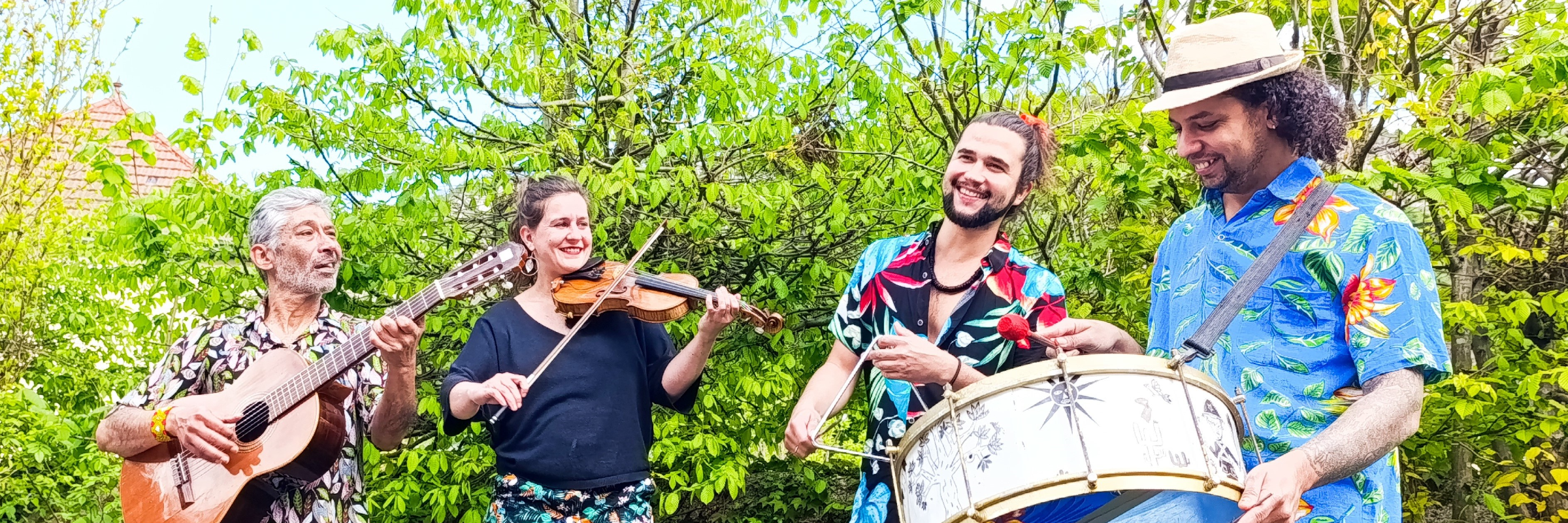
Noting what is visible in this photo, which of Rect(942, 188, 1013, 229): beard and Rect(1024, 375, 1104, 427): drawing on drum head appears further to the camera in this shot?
Rect(942, 188, 1013, 229): beard

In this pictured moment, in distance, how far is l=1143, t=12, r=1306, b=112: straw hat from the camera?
2.09 m

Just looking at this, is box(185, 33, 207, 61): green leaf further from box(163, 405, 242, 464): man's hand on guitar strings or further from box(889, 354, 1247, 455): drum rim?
box(889, 354, 1247, 455): drum rim

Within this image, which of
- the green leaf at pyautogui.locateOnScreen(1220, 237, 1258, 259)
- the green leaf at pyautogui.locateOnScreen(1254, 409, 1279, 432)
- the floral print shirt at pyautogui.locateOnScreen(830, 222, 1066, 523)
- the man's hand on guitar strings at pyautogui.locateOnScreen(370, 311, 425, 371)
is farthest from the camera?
the man's hand on guitar strings at pyautogui.locateOnScreen(370, 311, 425, 371)

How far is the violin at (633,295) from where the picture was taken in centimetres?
307

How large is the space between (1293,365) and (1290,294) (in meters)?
0.12

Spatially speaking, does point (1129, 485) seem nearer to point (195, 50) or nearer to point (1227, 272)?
point (1227, 272)

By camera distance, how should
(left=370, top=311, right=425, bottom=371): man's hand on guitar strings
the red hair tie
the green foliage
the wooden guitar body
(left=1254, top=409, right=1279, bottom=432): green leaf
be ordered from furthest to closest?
the green foliage
the wooden guitar body
(left=370, top=311, right=425, bottom=371): man's hand on guitar strings
the red hair tie
(left=1254, top=409, right=1279, bottom=432): green leaf

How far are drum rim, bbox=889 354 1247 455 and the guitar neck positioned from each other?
1832 millimetres

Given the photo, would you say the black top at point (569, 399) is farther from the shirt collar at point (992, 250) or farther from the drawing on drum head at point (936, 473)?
the drawing on drum head at point (936, 473)

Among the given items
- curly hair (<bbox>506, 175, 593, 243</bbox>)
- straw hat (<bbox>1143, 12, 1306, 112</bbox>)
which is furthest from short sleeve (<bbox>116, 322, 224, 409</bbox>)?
straw hat (<bbox>1143, 12, 1306, 112</bbox>)

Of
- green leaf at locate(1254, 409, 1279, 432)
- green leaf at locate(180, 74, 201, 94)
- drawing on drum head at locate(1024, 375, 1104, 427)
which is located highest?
green leaf at locate(180, 74, 201, 94)

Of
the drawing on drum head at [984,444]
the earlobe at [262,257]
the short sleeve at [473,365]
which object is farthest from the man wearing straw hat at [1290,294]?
the earlobe at [262,257]

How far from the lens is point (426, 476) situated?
4.71 meters

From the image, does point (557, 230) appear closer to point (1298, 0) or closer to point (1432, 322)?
point (1432, 322)
